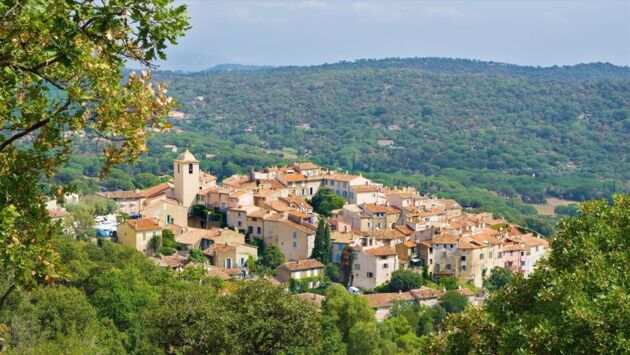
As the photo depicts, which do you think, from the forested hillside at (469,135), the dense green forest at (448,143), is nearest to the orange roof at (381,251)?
the dense green forest at (448,143)

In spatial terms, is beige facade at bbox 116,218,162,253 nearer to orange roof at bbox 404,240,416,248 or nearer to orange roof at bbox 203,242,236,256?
→ orange roof at bbox 203,242,236,256

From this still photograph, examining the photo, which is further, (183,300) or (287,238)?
(287,238)

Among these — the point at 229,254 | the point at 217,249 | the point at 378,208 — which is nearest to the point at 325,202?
the point at 378,208

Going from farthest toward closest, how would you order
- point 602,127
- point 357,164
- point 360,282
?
point 602,127 < point 357,164 < point 360,282

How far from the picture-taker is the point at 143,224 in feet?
134

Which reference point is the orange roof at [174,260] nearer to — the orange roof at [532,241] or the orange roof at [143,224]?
the orange roof at [143,224]

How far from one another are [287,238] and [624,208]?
32006 mm

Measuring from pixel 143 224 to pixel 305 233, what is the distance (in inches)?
319

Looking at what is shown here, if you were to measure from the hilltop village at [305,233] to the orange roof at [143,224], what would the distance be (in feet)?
0.17

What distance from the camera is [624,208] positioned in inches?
496

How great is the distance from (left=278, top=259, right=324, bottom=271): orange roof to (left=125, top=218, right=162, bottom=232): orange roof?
6.28 metres

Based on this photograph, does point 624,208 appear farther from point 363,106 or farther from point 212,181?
point 363,106

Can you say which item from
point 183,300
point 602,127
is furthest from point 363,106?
point 183,300

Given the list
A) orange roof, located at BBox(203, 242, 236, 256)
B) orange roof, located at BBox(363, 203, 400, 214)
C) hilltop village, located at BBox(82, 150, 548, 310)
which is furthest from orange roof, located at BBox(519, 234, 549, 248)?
orange roof, located at BBox(203, 242, 236, 256)
